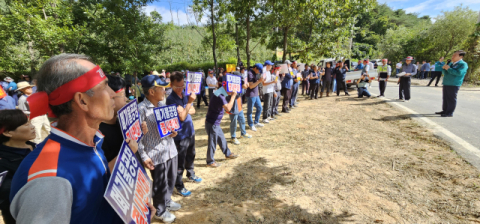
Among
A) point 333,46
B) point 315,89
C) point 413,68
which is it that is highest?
point 333,46

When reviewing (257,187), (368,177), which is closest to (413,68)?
(368,177)

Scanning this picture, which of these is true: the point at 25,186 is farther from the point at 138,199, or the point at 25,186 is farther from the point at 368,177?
the point at 368,177

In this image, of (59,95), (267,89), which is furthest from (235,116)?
(59,95)

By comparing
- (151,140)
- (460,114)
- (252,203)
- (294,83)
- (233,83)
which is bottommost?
(252,203)

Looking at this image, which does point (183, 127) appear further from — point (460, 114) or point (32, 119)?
point (460, 114)

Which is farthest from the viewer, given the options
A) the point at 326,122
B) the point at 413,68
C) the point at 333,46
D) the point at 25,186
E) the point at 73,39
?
the point at 333,46

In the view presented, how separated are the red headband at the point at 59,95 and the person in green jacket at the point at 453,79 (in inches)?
353

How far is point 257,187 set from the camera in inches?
149

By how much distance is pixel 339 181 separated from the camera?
12.5ft

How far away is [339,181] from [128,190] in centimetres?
371

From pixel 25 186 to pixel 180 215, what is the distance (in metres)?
2.68

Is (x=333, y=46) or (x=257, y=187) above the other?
(x=333, y=46)

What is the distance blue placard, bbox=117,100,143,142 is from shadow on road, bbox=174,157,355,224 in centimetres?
177

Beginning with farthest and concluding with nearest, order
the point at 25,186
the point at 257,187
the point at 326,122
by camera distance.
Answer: the point at 326,122
the point at 257,187
the point at 25,186
